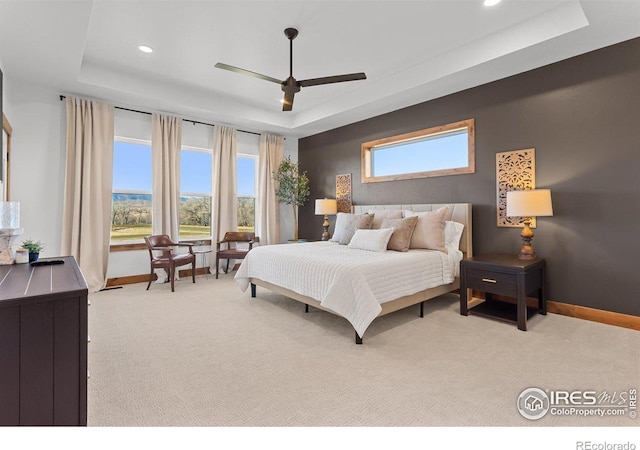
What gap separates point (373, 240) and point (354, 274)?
1140 millimetres

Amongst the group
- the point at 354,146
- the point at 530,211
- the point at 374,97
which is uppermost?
the point at 374,97

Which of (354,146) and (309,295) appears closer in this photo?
(309,295)

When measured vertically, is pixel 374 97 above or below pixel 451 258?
above

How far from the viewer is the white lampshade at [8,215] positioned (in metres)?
2.02

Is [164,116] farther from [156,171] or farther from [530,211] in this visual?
[530,211]

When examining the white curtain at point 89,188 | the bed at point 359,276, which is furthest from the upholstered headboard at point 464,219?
the white curtain at point 89,188

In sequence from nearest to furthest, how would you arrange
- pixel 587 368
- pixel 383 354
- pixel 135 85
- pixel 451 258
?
pixel 587 368 → pixel 383 354 → pixel 451 258 → pixel 135 85

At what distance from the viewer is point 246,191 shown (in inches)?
252

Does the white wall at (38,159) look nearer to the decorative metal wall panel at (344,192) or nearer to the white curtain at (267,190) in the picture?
the white curtain at (267,190)

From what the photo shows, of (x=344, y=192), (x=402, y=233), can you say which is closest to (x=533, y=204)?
(x=402, y=233)

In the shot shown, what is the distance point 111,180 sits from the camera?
4.68m

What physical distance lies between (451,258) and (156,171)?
450 cm
